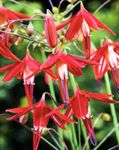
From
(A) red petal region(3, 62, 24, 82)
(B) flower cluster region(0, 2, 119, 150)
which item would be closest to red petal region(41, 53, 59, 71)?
(B) flower cluster region(0, 2, 119, 150)

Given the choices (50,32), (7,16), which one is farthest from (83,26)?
(7,16)

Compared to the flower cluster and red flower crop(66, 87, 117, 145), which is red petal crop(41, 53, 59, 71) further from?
red flower crop(66, 87, 117, 145)

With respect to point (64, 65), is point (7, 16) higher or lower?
higher

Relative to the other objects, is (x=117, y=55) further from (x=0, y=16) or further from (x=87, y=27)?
(x=0, y=16)

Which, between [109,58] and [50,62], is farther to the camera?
[109,58]

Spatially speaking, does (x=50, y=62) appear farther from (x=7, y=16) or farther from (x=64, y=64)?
(x=7, y=16)

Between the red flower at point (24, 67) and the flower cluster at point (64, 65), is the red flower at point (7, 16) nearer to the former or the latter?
the flower cluster at point (64, 65)

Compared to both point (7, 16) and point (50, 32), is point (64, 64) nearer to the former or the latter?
point (50, 32)
